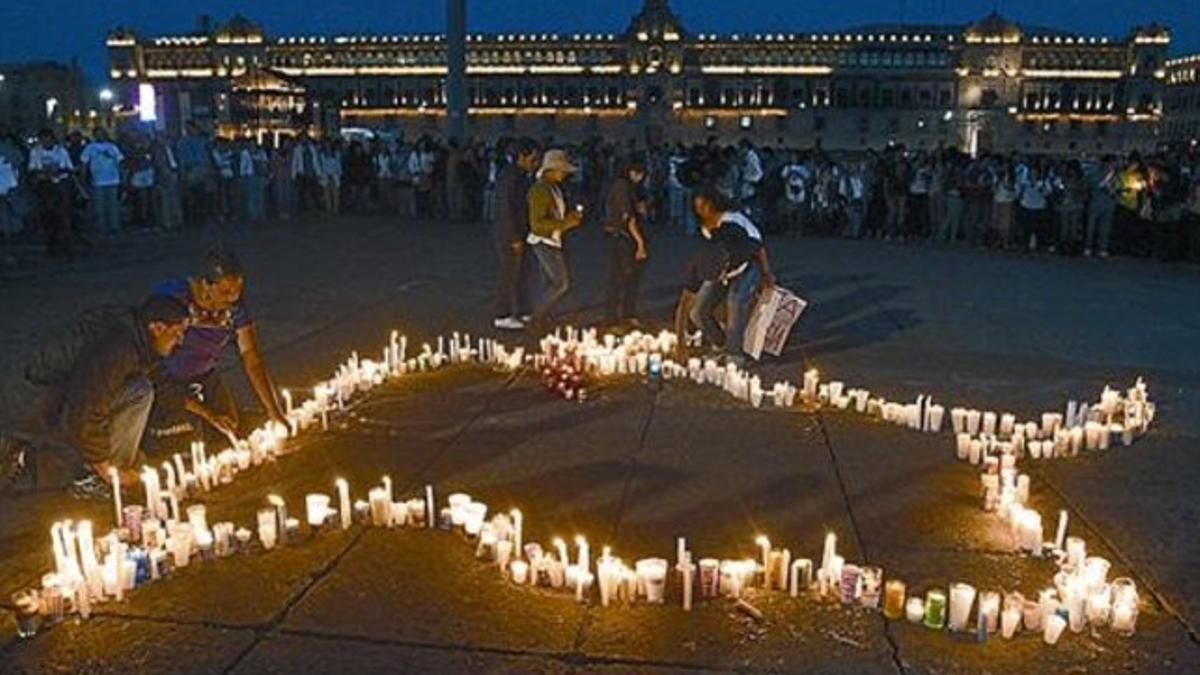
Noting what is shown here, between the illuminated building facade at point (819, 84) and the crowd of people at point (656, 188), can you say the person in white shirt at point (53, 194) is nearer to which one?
the crowd of people at point (656, 188)

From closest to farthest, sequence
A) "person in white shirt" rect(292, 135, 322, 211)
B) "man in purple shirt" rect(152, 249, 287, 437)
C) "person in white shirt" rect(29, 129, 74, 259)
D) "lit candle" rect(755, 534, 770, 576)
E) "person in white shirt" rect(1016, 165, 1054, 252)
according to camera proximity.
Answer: "lit candle" rect(755, 534, 770, 576) → "man in purple shirt" rect(152, 249, 287, 437) → "person in white shirt" rect(29, 129, 74, 259) → "person in white shirt" rect(1016, 165, 1054, 252) → "person in white shirt" rect(292, 135, 322, 211)

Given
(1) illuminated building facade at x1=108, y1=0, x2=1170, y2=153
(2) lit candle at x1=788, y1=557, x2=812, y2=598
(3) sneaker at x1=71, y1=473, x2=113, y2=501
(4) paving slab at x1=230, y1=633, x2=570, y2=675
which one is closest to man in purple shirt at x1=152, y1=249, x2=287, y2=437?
(3) sneaker at x1=71, y1=473, x2=113, y2=501

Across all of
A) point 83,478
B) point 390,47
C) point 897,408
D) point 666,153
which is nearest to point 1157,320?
point 897,408

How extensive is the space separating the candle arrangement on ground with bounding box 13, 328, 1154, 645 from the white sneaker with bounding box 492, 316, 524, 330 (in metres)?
3.54

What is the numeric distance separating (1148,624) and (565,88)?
11080 cm

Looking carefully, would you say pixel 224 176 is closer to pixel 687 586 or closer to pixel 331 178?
pixel 331 178

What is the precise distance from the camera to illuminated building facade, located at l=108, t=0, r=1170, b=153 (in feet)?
360

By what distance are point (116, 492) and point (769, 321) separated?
5.40 metres

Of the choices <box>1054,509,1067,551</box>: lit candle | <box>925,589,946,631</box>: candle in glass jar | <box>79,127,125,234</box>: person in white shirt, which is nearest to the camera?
<box>925,589,946,631</box>: candle in glass jar

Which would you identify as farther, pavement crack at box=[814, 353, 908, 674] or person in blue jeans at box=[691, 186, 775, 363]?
person in blue jeans at box=[691, 186, 775, 363]

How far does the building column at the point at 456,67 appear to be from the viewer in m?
25.7

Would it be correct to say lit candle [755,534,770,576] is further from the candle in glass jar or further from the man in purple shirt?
the man in purple shirt

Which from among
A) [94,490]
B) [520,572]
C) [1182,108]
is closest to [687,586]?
[520,572]

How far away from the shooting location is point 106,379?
537 cm
